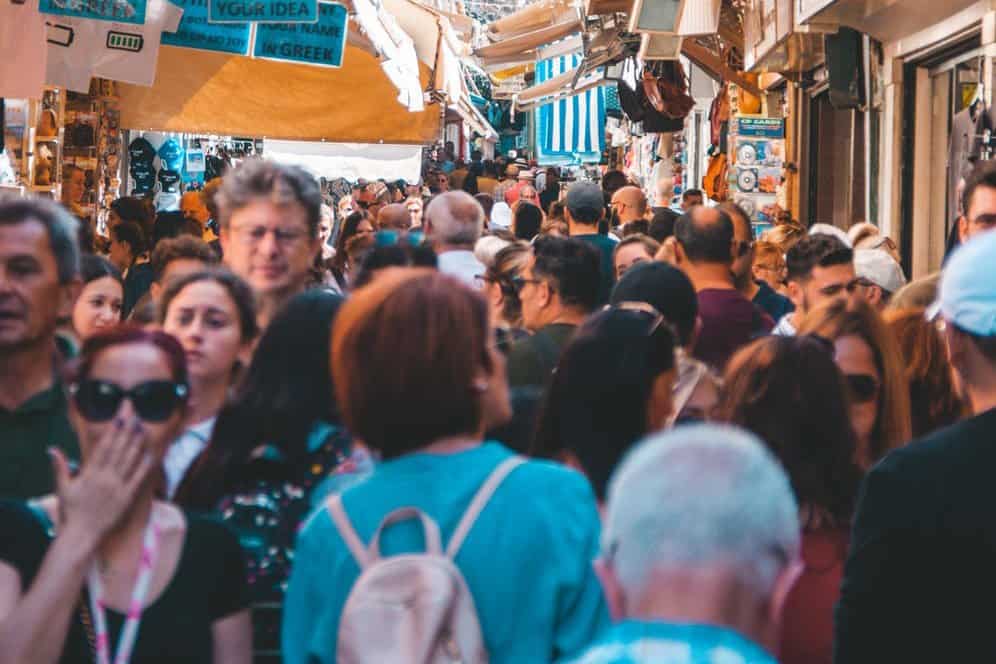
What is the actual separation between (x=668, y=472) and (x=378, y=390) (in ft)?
3.30

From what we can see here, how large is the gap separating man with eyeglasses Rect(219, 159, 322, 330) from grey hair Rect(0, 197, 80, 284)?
3.43 feet

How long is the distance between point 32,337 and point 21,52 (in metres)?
5.08

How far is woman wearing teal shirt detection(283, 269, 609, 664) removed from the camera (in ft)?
9.07

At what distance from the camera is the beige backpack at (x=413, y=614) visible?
2.63m

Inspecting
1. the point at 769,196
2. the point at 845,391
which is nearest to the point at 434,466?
the point at 845,391

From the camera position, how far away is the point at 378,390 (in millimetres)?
2805

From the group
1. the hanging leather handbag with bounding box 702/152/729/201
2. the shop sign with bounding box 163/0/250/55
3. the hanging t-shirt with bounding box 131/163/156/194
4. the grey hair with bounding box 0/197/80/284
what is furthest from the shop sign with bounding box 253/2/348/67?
the grey hair with bounding box 0/197/80/284

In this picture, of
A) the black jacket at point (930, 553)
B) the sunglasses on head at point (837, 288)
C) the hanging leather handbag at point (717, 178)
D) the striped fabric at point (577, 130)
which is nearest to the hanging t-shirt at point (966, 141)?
the sunglasses on head at point (837, 288)

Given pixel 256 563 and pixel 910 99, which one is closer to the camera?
pixel 256 563

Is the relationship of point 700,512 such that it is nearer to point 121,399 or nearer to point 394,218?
point 121,399

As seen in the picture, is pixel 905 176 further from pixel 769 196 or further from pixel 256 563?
pixel 256 563

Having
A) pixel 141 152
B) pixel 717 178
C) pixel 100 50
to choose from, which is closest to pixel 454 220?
pixel 100 50

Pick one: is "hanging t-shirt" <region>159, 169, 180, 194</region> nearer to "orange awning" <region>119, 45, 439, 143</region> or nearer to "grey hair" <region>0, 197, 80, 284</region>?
"orange awning" <region>119, 45, 439, 143</region>

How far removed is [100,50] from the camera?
32.5 ft
